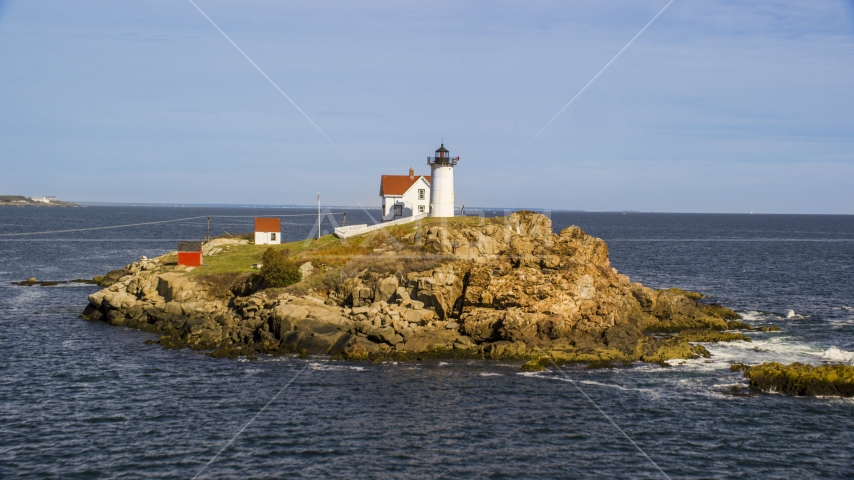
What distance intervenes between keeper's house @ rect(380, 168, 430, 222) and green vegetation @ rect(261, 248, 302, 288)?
21959 mm

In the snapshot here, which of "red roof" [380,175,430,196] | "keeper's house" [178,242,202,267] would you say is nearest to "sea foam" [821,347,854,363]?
"red roof" [380,175,430,196]

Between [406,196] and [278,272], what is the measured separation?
23918 millimetres

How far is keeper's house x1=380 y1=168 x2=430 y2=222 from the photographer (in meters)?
66.9

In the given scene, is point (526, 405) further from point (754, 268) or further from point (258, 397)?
point (754, 268)

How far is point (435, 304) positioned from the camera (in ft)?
137

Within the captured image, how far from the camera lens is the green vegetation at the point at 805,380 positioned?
30.2m

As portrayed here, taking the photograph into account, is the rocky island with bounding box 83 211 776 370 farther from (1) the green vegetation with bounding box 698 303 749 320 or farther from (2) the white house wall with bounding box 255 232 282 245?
(2) the white house wall with bounding box 255 232 282 245

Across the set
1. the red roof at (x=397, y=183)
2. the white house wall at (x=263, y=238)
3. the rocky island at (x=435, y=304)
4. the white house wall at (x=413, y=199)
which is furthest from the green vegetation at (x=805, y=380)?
the red roof at (x=397, y=183)

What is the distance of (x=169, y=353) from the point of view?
36562mm

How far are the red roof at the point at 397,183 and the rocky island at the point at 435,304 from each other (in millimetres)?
14114

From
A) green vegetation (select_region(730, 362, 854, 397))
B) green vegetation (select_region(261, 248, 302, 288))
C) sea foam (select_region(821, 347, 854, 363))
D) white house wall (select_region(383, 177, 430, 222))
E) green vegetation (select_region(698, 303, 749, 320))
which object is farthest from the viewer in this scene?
white house wall (select_region(383, 177, 430, 222))

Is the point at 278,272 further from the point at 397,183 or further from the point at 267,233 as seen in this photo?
the point at 397,183

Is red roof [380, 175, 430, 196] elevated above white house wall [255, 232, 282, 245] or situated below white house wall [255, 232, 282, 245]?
above

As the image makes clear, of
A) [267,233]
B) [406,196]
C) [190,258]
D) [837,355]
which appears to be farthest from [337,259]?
[837,355]
